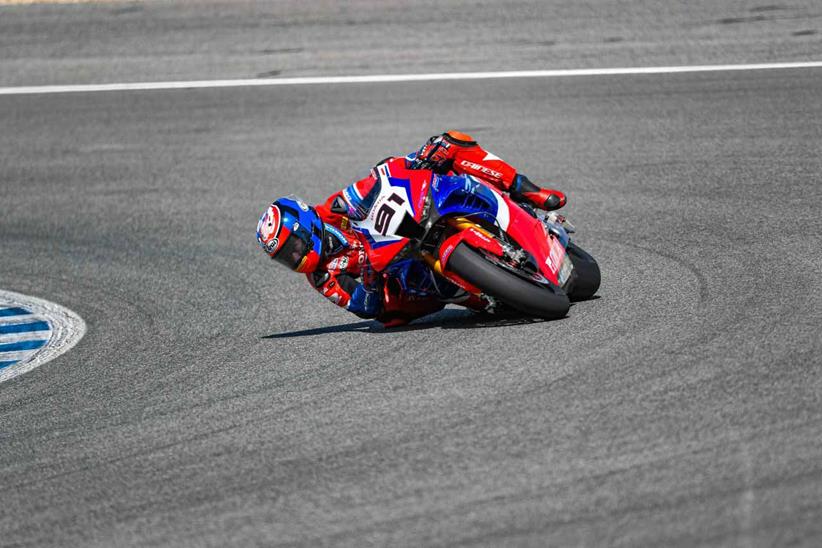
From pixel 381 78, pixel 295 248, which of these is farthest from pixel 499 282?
pixel 381 78

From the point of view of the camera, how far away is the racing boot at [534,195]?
784 centimetres

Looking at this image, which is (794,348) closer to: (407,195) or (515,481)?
(515,481)

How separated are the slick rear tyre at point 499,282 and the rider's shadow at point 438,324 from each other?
0.26 meters

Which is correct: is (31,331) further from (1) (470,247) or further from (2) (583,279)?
(2) (583,279)

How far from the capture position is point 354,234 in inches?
305

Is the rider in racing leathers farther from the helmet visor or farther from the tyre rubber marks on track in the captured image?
the tyre rubber marks on track

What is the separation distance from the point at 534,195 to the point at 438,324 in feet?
3.86

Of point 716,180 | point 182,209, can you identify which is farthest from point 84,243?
point 716,180

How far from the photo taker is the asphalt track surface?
191 inches

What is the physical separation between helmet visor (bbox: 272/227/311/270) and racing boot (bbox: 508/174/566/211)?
62.1 inches

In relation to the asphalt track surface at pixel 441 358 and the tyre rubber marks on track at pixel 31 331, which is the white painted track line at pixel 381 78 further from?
the tyre rubber marks on track at pixel 31 331

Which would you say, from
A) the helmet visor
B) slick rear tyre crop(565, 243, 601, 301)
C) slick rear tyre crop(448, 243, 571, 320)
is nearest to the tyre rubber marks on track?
the helmet visor

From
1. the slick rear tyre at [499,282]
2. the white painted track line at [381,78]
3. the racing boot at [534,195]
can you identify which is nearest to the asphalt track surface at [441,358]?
the slick rear tyre at [499,282]

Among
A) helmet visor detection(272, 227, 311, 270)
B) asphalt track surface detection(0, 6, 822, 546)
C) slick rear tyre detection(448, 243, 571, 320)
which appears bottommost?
asphalt track surface detection(0, 6, 822, 546)
